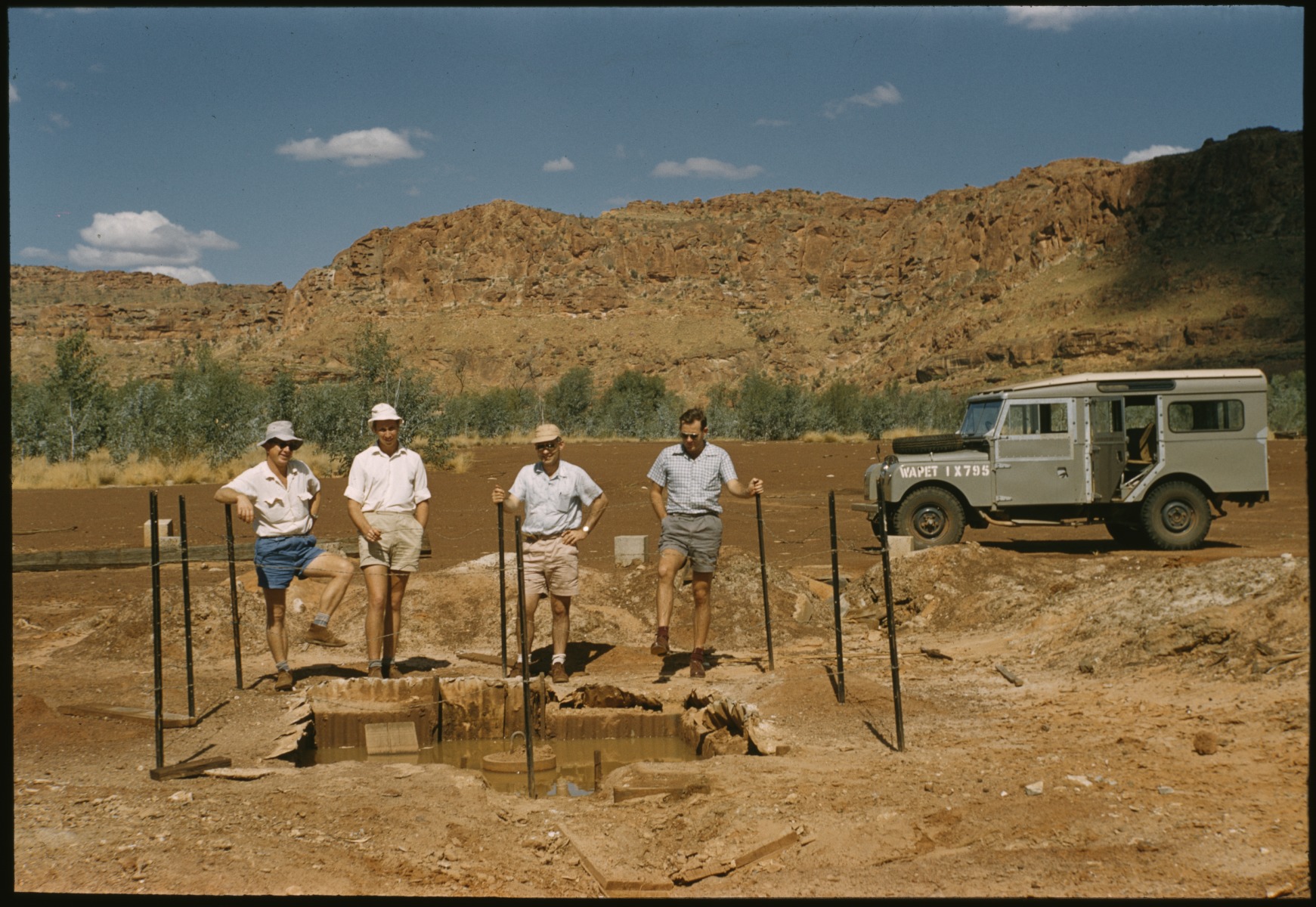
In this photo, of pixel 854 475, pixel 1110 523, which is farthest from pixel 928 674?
pixel 854 475

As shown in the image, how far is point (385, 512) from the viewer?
7.74 meters

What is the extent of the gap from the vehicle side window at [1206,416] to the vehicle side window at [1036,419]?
1.45m

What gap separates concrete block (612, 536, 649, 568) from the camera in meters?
12.3

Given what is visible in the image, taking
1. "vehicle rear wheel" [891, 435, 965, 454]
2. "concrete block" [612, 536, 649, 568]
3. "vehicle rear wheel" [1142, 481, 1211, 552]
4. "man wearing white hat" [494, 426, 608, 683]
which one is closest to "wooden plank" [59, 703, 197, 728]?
"man wearing white hat" [494, 426, 608, 683]

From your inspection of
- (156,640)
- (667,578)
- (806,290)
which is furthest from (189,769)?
(806,290)

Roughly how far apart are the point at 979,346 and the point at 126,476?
65450mm

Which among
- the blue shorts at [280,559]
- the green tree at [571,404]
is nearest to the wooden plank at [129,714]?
the blue shorts at [280,559]

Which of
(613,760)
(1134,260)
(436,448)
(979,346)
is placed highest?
(1134,260)

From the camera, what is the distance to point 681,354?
99812mm

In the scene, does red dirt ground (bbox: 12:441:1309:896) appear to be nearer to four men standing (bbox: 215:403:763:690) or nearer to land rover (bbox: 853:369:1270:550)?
four men standing (bbox: 215:403:763:690)

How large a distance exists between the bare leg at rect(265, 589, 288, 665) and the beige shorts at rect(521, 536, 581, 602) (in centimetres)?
178

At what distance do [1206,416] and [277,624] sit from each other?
40.7 feet

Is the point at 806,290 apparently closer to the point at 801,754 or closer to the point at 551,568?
the point at 551,568

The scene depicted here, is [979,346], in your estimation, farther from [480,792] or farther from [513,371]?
[480,792]
